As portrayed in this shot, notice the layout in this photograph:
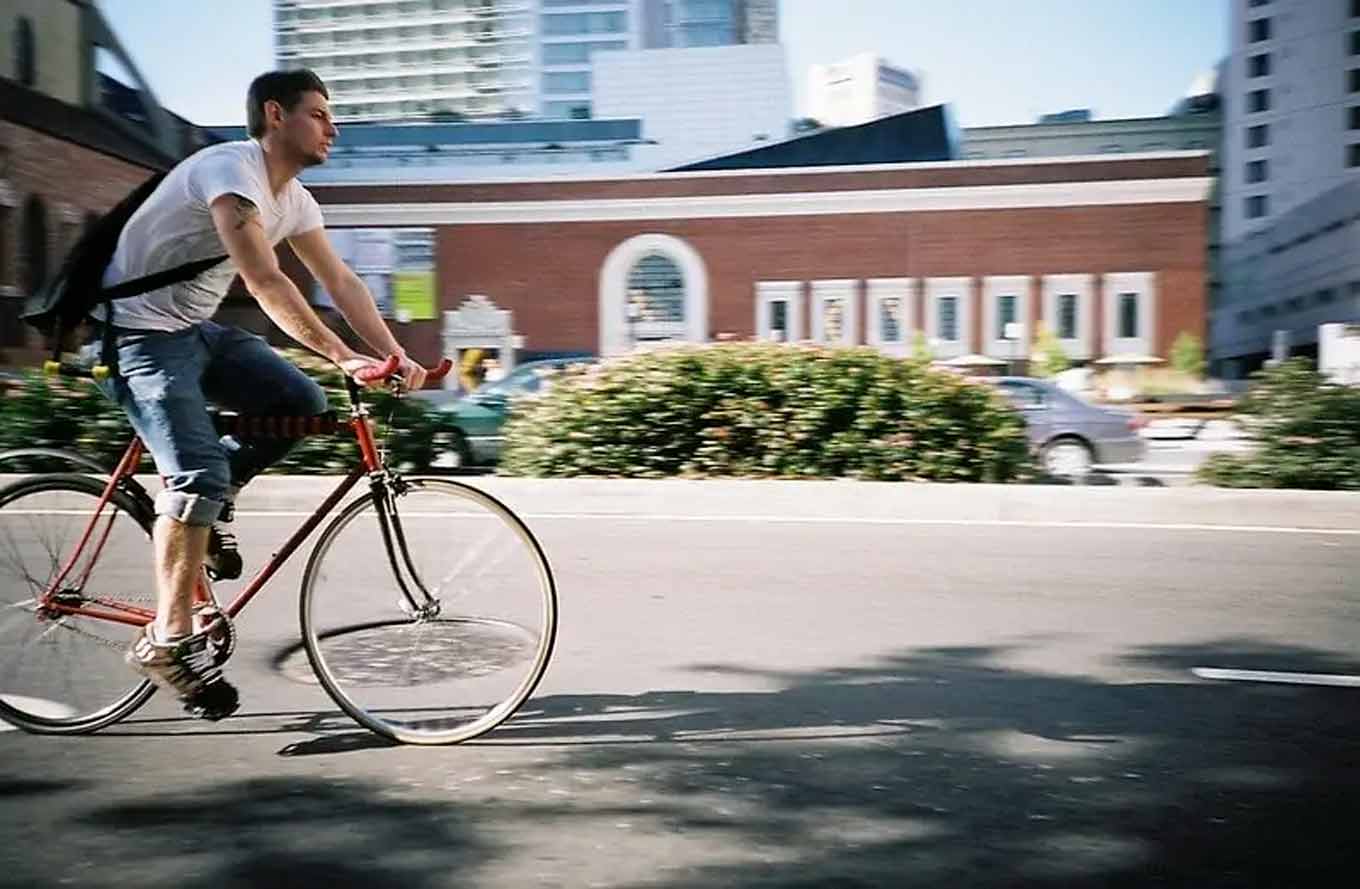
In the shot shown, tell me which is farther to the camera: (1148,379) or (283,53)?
(283,53)

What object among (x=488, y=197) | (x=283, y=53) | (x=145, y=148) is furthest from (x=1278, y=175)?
(x=283, y=53)

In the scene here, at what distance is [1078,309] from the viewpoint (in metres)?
56.3

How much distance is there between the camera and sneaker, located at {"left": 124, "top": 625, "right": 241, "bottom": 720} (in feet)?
13.1

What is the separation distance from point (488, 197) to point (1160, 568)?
5358cm

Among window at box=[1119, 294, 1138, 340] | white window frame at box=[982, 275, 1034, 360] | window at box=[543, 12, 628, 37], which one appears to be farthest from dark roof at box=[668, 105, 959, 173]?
window at box=[543, 12, 628, 37]

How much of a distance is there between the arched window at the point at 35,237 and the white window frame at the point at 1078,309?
34.7 meters

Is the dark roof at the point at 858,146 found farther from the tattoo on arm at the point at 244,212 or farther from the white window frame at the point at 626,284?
the tattoo on arm at the point at 244,212

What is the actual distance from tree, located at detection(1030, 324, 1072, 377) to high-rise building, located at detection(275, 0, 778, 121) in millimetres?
119168

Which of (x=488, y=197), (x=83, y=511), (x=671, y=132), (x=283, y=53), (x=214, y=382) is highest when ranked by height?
(x=283, y=53)

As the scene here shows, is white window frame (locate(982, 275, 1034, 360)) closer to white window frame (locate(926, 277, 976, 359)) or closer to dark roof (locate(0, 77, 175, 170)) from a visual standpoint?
white window frame (locate(926, 277, 976, 359))

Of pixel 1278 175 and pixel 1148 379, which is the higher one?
pixel 1278 175

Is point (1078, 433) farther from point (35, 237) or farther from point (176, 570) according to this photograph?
point (35, 237)

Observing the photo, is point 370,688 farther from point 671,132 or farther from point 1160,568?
point 671,132

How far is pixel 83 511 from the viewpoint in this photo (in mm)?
4227
